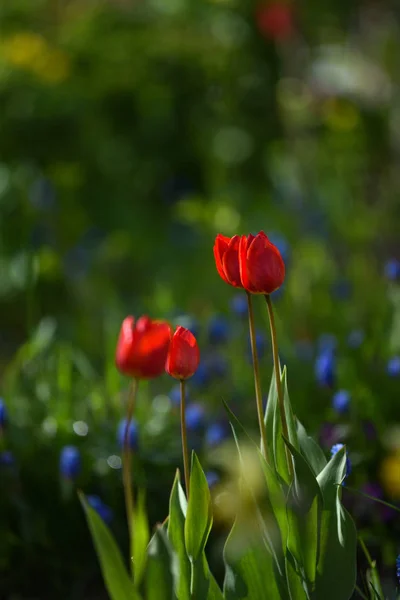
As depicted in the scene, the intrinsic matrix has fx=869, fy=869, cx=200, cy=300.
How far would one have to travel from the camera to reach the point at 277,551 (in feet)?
4.43

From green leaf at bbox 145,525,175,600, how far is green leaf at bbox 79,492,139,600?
0.13 feet

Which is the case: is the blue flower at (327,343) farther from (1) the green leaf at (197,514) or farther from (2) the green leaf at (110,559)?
(2) the green leaf at (110,559)

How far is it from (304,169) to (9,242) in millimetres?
1701

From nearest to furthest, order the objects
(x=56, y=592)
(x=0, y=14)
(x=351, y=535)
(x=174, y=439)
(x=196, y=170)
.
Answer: (x=351, y=535) → (x=56, y=592) → (x=174, y=439) → (x=196, y=170) → (x=0, y=14)

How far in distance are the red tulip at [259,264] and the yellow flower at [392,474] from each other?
828 mm

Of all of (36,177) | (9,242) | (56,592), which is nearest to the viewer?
(56,592)

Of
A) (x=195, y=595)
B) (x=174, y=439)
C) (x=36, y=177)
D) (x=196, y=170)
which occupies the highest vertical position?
(x=195, y=595)

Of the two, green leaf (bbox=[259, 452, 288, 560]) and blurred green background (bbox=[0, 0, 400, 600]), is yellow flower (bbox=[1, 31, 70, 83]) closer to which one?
blurred green background (bbox=[0, 0, 400, 600])

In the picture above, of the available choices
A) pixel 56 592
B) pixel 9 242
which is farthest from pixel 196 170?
pixel 56 592

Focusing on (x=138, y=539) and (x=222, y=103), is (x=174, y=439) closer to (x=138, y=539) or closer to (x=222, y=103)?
(x=138, y=539)

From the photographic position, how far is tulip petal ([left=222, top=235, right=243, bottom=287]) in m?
1.33

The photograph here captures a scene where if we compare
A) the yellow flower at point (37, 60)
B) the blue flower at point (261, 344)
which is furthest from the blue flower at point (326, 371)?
the yellow flower at point (37, 60)

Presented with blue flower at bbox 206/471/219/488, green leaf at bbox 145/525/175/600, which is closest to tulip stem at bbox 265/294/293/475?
green leaf at bbox 145/525/175/600

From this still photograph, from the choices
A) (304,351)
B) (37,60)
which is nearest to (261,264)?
(304,351)
